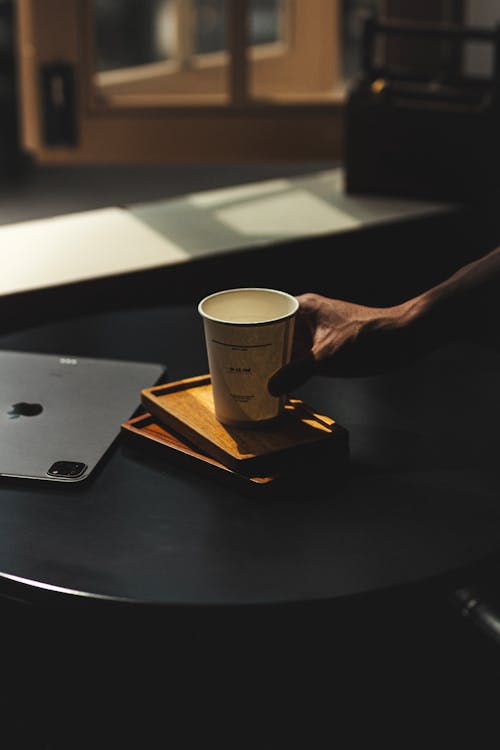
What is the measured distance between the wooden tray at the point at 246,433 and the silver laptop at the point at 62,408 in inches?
2.4

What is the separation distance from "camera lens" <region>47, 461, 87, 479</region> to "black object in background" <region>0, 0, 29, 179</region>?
1518 millimetres

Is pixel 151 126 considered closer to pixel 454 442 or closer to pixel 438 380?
pixel 438 380

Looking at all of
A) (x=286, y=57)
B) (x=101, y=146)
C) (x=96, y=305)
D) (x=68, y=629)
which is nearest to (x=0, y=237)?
(x=96, y=305)

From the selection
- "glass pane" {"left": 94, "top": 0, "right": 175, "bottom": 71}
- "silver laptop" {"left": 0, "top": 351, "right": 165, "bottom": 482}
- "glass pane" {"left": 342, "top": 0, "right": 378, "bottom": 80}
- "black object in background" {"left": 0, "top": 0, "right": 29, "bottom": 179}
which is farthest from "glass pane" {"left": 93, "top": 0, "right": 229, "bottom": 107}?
"silver laptop" {"left": 0, "top": 351, "right": 165, "bottom": 482}

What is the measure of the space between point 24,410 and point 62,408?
0.13 feet

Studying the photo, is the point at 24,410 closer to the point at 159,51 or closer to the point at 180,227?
the point at 180,227

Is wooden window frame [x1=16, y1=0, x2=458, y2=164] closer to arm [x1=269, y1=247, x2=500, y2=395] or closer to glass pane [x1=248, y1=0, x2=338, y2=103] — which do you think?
glass pane [x1=248, y1=0, x2=338, y2=103]

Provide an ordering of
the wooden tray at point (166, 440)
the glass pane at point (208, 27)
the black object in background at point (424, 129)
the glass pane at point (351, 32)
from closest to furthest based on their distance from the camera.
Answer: the wooden tray at point (166, 440) < the black object in background at point (424, 129) < the glass pane at point (208, 27) < the glass pane at point (351, 32)

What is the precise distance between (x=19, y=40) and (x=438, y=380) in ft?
5.01

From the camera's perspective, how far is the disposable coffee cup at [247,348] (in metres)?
0.91

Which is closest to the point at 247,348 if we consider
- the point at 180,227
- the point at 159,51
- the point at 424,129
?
the point at 180,227

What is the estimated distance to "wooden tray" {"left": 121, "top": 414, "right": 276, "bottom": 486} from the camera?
0.89m

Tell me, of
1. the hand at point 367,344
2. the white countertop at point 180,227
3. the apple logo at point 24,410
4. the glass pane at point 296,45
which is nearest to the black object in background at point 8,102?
the white countertop at point 180,227

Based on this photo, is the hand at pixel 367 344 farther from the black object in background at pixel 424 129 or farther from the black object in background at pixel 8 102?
the black object in background at pixel 8 102
